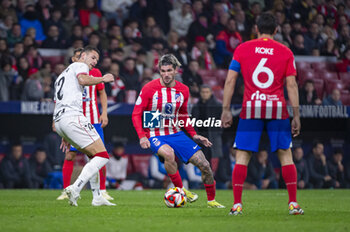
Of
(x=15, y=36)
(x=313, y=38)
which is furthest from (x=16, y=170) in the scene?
(x=313, y=38)

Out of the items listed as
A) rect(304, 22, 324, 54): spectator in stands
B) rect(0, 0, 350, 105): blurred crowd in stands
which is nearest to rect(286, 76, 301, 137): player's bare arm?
rect(0, 0, 350, 105): blurred crowd in stands

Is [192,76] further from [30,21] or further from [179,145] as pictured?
[179,145]

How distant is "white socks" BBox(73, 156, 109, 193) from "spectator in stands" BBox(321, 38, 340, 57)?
12082mm

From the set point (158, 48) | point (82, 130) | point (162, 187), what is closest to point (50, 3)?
point (158, 48)

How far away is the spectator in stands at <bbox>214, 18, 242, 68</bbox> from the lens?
16.9 meters

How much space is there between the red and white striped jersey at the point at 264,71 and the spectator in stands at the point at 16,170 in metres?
8.16

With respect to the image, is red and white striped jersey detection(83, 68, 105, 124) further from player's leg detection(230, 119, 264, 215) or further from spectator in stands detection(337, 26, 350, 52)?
spectator in stands detection(337, 26, 350, 52)

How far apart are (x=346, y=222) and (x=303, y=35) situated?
515 inches

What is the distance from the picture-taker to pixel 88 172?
7211 mm

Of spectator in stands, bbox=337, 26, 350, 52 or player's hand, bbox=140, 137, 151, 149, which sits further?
spectator in stands, bbox=337, 26, 350, 52

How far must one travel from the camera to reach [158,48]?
1585 cm

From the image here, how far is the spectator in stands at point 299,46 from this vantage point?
1789cm

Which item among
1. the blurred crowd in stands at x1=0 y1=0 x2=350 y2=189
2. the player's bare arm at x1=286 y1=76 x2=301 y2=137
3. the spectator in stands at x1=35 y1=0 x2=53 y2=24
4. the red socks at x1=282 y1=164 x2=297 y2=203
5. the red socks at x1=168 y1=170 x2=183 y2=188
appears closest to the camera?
the player's bare arm at x1=286 y1=76 x2=301 y2=137

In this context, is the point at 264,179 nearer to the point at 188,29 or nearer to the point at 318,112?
the point at 318,112
